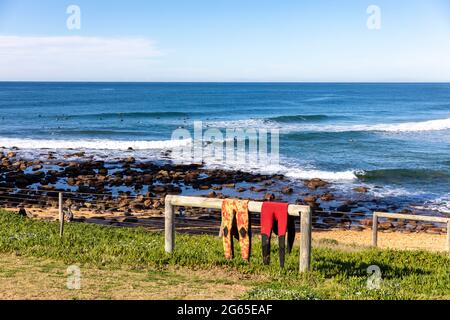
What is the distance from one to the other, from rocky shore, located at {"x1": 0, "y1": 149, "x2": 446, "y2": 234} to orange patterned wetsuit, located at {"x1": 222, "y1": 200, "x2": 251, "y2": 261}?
11.3 metres

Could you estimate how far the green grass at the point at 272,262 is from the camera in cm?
807

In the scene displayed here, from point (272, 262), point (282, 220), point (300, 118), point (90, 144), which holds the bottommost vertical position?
point (90, 144)

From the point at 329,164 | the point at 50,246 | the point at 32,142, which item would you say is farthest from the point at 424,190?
the point at 32,142

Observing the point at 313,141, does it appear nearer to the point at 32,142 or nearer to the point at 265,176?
the point at 265,176

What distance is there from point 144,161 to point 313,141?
17666 mm

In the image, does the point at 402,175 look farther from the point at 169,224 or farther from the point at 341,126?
the point at 341,126

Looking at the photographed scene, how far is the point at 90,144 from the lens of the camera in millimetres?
44906

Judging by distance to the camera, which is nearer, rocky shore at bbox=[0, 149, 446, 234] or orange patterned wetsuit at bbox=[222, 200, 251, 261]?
orange patterned wetsuit at bbox=[222, 200, 251, 261]

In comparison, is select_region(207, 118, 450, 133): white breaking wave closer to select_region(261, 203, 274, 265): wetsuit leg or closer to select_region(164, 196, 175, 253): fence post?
select_region(164, 196, 175, 253): fence post

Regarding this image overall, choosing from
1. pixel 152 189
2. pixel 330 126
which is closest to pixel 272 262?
pixel 152 189

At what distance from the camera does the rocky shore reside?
2236 cm

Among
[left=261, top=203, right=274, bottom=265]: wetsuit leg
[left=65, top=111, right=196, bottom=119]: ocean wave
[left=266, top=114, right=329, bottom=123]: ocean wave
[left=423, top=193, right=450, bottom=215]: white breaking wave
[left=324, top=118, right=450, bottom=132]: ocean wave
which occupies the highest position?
[left=65, top=111, right=196, bottom=119]: ocean wave

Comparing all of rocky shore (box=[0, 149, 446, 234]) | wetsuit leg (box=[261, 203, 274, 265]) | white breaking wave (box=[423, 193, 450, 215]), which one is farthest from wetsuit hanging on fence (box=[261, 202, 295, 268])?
white breaking wave (box=[423, 193, 450, 215])

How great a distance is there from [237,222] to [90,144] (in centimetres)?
3733
